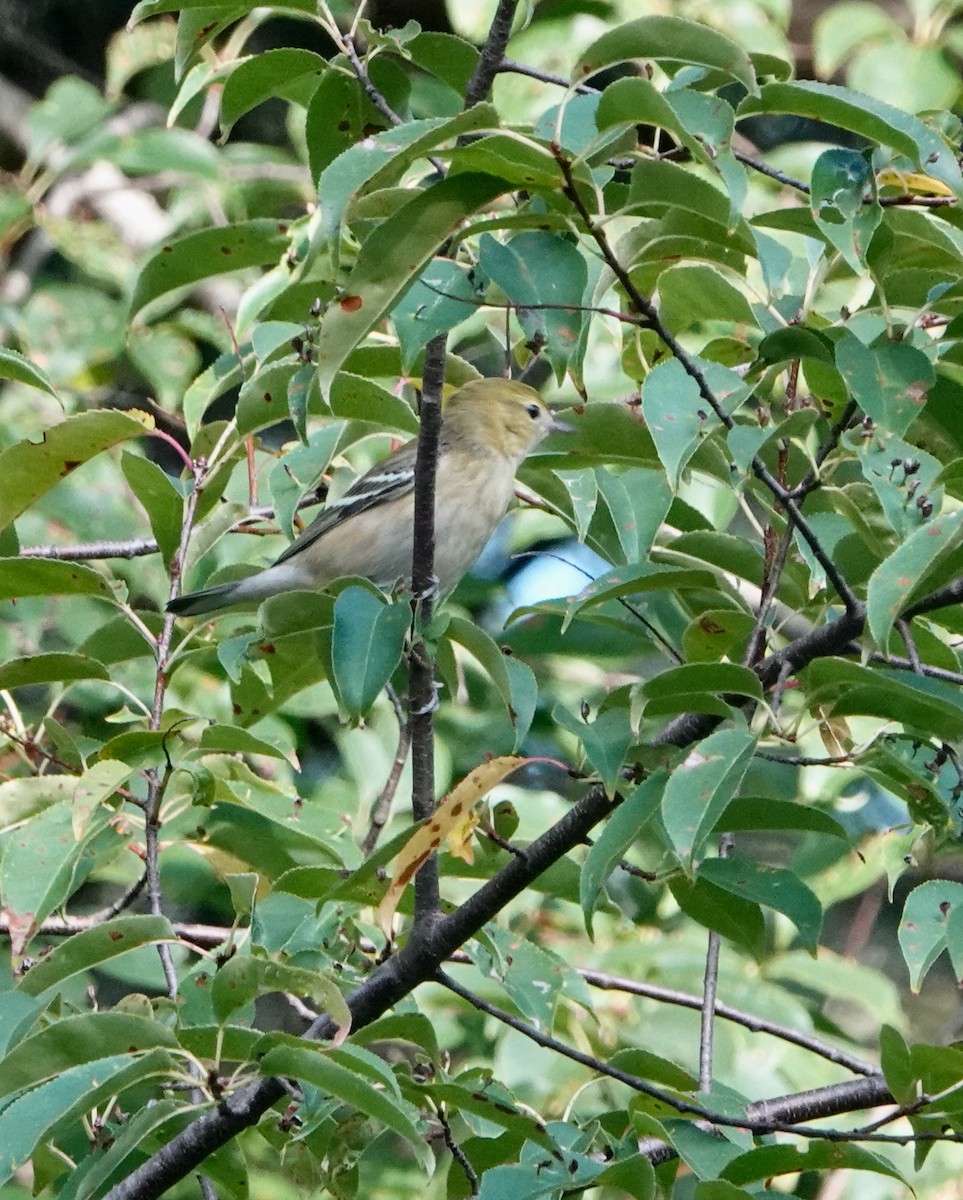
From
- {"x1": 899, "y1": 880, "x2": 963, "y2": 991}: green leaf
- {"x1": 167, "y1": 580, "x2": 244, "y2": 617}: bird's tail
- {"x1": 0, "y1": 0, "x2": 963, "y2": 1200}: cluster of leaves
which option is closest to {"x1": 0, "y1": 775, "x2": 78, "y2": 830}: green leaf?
{"x1": 0, "y1": 0, "x2": 963, "y2": 1200}: cluster of leaves

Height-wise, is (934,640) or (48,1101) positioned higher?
(934,640)

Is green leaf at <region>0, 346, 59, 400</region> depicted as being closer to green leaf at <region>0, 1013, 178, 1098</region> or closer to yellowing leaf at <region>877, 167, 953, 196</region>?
green leaf at <region>0, 1013, 178, 1098</region>

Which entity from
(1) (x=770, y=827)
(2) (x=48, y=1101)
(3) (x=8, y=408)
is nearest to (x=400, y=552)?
(3) (x=8, y=408)

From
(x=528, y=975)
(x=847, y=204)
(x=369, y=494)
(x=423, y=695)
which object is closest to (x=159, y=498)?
(x=423, y=695)

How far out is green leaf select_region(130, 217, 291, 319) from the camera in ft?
8.94

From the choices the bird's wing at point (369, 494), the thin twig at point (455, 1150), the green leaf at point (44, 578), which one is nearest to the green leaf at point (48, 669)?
the green leaf at point (44, 578)

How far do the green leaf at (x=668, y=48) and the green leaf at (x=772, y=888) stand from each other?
3.48 feet

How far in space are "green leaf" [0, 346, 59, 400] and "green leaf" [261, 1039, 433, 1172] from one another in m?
1.15

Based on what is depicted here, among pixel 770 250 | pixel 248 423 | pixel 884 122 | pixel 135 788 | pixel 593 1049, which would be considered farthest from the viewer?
pixel 593 1049

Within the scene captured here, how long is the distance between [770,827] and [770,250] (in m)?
0.80

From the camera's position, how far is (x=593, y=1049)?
3.42 meters

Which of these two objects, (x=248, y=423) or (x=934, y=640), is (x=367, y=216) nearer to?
(x=248, y=423)

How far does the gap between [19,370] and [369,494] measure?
2276 millimetres

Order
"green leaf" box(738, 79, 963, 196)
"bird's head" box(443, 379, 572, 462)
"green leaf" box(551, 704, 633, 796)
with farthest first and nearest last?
"bird's head" box(443, 379, 572, 462) < "green leaf" box(551, 704, 633, 796) < "green leaf" box(738, 79, 963, 196)
